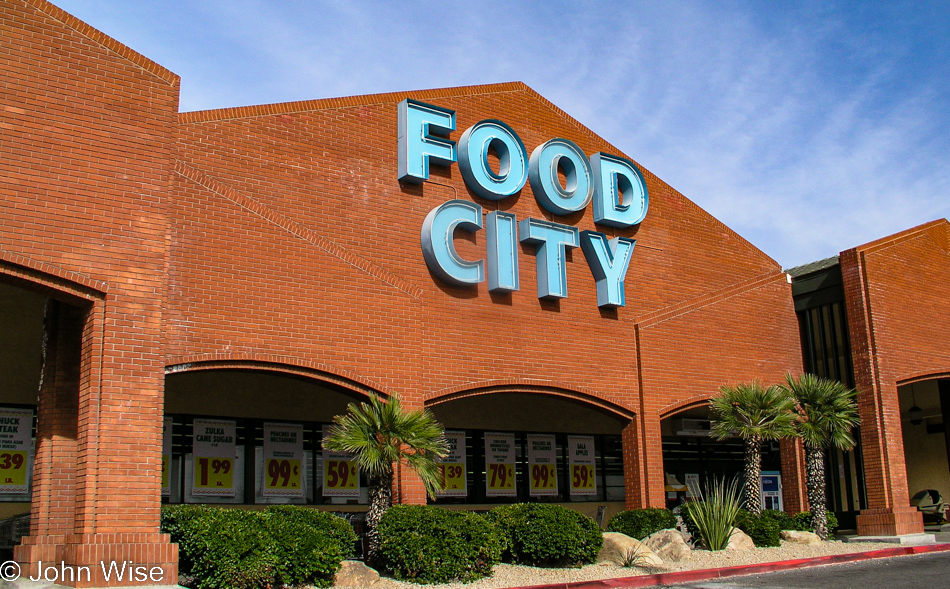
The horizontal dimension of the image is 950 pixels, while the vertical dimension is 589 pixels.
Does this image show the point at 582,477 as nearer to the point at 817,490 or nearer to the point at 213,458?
the point at 817,490

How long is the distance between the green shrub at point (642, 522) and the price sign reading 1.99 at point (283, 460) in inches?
308

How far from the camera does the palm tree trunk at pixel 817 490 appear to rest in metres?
23.2

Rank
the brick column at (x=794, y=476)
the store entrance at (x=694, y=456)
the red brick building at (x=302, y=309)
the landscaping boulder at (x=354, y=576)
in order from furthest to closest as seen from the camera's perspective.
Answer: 1. the store entrance at (x=694, y=456)
2. the brick column at (x=794, y=476)
3. the landscaping boulder at (x=354, y=576)
4. the red brick building at (x=302, y=309)

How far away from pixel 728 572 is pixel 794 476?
9.43 meters

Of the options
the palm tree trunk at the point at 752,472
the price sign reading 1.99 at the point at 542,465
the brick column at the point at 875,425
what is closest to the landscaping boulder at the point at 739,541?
the palm tree trunk at the point at 752,472

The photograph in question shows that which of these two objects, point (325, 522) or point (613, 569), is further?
point (613, 569)

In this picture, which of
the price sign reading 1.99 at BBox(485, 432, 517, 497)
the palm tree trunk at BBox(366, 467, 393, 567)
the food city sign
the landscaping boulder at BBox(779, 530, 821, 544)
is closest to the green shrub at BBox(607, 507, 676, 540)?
the landscaping boulder at BBox(779, 530, 821, 544)

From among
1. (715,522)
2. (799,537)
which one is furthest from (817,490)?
(715,522)

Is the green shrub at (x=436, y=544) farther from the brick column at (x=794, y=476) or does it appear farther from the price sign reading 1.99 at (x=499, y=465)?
the brick column at (x=794, y=476)

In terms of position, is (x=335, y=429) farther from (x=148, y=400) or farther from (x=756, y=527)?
(x=756, y=527)

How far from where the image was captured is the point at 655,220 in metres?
24.9

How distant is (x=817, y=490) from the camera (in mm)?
23328

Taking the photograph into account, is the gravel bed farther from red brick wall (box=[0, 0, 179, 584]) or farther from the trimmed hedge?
red brick wall (box=[0, 0, 179, 584])

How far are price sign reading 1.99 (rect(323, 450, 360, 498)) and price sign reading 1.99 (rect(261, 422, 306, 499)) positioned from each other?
0.63 m
